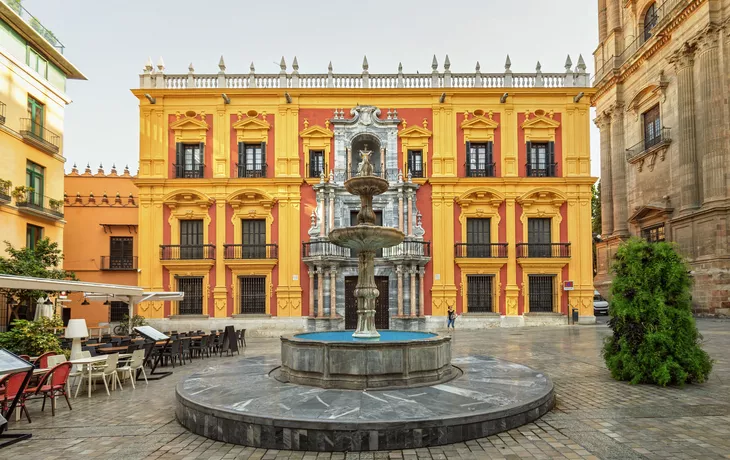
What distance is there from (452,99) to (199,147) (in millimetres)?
12594

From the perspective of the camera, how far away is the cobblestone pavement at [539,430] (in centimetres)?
546

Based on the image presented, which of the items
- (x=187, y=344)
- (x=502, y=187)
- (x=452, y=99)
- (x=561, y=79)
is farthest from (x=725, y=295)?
(x=187, y=344)

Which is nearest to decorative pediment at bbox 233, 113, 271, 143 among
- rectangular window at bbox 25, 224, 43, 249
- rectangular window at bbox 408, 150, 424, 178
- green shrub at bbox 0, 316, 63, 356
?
rectangular window at bbox 408, 150, 424, 178

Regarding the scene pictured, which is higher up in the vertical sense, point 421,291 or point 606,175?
point 606,175

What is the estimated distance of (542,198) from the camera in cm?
2330

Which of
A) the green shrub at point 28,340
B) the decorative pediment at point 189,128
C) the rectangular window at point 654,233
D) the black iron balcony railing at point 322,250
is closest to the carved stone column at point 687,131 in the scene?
the rectangular window at point 654,233

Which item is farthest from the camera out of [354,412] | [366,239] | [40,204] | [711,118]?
[711,118]

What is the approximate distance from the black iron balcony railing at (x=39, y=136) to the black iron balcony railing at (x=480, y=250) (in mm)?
19156

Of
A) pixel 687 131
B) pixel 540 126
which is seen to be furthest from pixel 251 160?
pixel 687 131

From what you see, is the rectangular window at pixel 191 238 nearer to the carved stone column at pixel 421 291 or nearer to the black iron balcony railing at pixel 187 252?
the black iron balcony railing at pixel 187 252

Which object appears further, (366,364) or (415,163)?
(415,163)

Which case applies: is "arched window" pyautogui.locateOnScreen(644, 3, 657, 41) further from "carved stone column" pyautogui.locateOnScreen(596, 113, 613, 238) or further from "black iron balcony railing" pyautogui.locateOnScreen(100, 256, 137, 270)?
"black iron balcony railing" pyautogui.locateOnScreen(100, 256, 137, 270)

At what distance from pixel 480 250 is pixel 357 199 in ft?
21.0

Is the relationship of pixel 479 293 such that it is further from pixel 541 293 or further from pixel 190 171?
pixel 190 171
